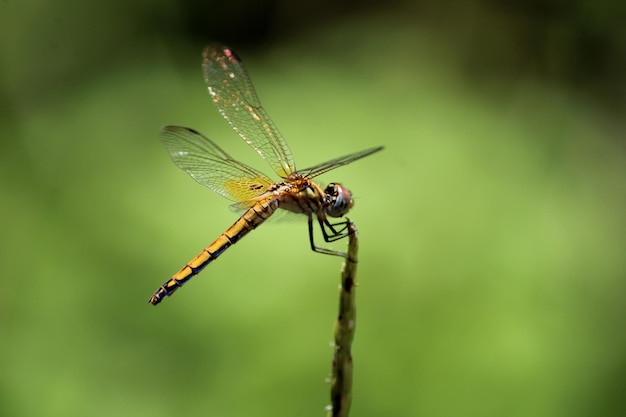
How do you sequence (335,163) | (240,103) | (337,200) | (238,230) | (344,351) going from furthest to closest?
1. (240,103)
2. (238,230)
3. (337,200)
4. (335,163)
5. (344,351)

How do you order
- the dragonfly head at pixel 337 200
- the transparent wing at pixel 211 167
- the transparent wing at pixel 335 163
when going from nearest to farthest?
the transparent wing at pixel 335 163 < the dragonfly head at pixel 337 200 < the transparent wing at pixel 211 167

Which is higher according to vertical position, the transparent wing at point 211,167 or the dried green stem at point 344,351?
the transparent wing at point 211,167

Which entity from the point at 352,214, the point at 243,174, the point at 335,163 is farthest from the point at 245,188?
the point at 352,214

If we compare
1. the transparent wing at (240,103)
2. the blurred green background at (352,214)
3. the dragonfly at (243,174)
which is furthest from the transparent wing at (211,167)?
the blurred green background at (352,214)

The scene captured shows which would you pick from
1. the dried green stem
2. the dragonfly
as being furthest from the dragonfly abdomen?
the dried green stem

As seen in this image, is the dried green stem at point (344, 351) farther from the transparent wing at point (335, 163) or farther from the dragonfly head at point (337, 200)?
the dragonfly head at point (337, 200)

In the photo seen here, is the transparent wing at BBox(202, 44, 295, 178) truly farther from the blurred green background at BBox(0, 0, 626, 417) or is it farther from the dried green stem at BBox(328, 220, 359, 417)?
the dried green stem at BBox(328, 220, 359, 417)

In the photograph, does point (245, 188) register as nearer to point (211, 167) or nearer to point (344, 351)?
point (211, 167)
